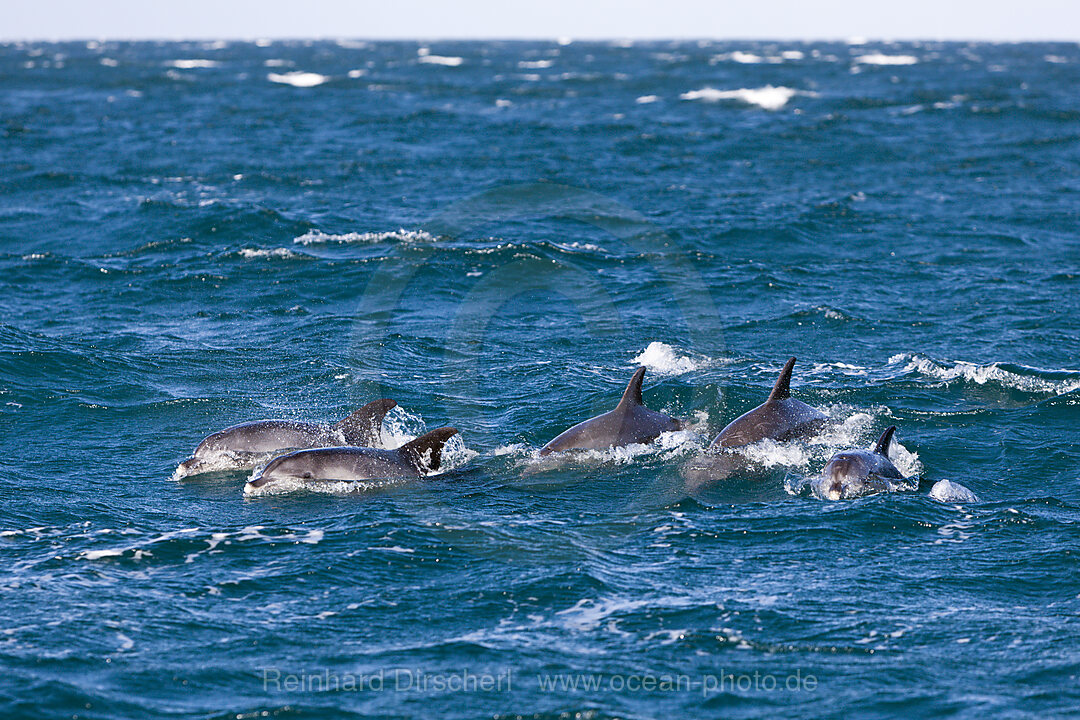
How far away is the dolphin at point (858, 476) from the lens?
599 inches

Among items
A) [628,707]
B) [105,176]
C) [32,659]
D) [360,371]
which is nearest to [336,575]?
[32,659]

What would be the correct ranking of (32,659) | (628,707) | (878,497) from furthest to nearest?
(878,497)
(32,659)
(628,707)

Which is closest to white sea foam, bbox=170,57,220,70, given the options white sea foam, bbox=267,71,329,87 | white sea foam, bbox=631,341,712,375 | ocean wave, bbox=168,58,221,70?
ocean wave, bbox=168,58,221,70

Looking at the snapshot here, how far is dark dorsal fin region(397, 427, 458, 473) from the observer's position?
15742 mm

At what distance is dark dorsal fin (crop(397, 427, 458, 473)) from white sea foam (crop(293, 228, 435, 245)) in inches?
680

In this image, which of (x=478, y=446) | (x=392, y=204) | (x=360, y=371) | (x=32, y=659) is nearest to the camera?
(x=32, y=659)

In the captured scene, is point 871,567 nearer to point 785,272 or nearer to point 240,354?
point 240,354

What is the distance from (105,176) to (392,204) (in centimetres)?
1193

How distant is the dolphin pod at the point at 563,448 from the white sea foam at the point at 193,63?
99.3 meters

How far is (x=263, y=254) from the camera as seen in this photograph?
3077cm

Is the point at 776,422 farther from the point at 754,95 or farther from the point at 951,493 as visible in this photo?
the point at 754,95

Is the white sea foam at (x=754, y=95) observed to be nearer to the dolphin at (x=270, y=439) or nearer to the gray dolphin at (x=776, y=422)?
the gray dolphin at (x=776, y=422)

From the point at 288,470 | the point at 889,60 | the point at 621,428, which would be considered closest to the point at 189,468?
the point at 288,470

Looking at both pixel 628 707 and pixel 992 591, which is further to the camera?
pixel 992 591
